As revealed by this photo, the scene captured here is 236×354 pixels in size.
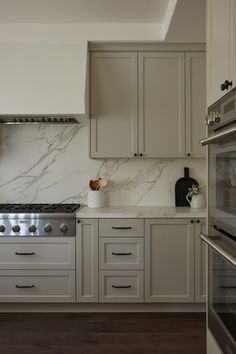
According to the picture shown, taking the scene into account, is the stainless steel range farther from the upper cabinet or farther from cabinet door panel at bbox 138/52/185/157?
cabinet door panel at bbox 138/52/185/157

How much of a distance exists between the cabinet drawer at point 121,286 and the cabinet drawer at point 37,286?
10.1 inches

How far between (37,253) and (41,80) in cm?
144

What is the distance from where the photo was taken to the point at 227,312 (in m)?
1.28

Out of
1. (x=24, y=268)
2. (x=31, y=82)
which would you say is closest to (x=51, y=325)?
(x=24, y=268)

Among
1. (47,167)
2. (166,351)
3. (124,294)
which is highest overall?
(47,167)

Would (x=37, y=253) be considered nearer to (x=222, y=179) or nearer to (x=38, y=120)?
(x=38, y=120)

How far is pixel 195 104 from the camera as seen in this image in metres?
2.90

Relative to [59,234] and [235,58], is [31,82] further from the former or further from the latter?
[235,58]

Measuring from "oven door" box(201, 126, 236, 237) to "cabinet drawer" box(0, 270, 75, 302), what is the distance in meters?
1.61

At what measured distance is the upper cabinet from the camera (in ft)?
9.46

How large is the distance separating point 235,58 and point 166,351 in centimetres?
188

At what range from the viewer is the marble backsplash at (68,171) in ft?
10.4

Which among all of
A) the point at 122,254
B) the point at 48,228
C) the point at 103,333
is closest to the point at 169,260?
the point at 122,254

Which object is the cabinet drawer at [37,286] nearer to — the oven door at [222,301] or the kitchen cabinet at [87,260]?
the kitchen cabinet at [87,260]
